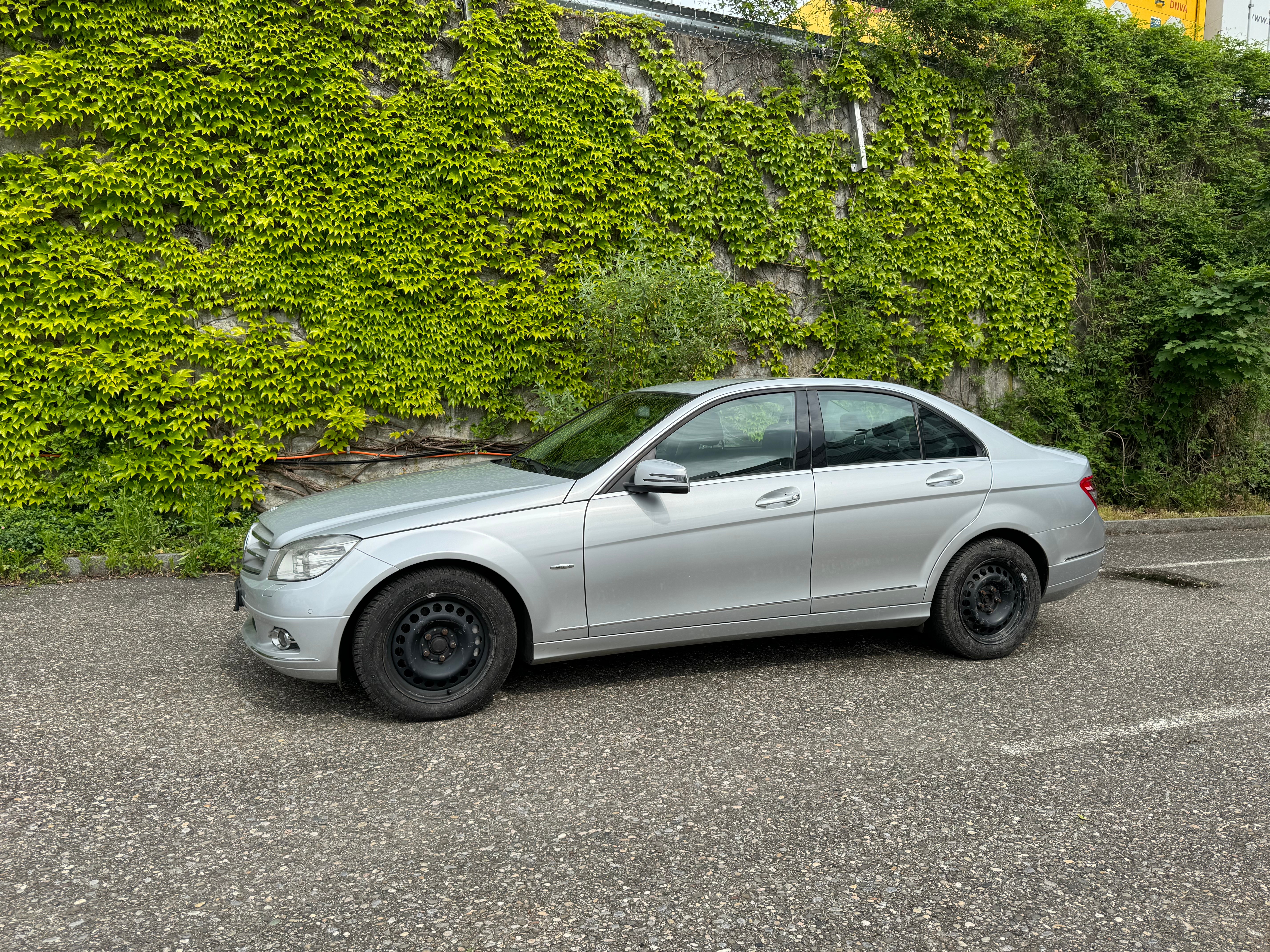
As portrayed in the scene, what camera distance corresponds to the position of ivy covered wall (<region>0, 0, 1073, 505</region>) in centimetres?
754

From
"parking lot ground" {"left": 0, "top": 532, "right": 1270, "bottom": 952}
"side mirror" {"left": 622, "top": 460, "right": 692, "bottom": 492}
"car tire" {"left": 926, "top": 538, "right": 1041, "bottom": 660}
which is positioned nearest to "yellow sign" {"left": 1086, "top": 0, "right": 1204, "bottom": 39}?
"car tire" {"left": 926, "top": 538, "right": 1041, "bottom": 660}

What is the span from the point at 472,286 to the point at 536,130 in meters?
1.74

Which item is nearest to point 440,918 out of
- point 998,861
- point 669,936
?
point 669,936

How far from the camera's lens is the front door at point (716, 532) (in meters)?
4.42

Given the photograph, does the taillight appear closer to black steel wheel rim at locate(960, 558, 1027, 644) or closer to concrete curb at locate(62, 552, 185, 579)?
black steel wheel rim at locate(960, 558, 1027, 644)

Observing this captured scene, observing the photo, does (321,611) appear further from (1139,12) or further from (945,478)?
(1139,12)

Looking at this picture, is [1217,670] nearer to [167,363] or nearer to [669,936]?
[669,936]

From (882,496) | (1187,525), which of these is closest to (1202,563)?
(1187,525)

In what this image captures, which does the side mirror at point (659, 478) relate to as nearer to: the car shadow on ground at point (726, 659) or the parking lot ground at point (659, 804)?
the car shadow on ground at point (726, 659)

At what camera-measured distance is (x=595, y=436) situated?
5.05 meters

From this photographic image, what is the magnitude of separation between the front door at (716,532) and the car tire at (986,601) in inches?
35.1

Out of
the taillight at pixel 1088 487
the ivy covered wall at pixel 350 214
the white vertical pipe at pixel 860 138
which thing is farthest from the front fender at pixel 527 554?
the white vertical pipe at pixel 860 138

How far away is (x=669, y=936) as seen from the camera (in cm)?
261

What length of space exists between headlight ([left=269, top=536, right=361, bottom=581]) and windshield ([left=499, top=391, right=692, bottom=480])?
113 centimetres
